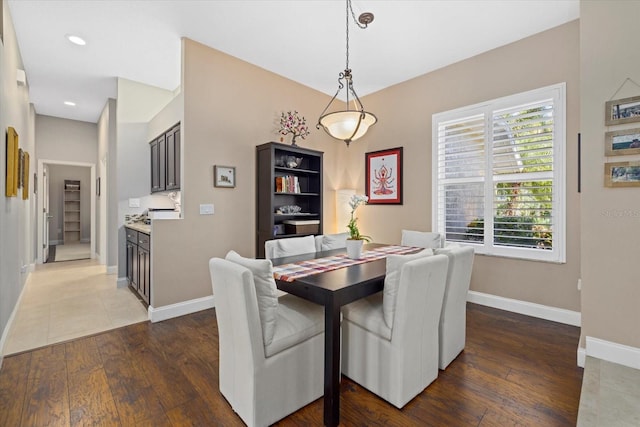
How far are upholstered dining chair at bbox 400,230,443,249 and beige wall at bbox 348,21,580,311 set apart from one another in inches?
29.6

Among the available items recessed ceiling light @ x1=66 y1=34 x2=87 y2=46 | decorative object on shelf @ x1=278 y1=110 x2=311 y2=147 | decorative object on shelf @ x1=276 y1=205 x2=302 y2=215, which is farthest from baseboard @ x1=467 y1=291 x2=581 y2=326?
recessed ceiling light @ x1=66 y1=34 x2=87 y2=46

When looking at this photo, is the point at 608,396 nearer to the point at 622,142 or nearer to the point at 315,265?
the point at 622,142

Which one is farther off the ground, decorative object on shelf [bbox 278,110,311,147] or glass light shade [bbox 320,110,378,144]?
decorative object on shelf [bbox 278,110,311,147]

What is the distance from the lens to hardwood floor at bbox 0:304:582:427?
5.28ft

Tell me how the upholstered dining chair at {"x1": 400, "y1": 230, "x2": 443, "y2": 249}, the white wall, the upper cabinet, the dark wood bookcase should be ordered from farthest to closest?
the dark wood bookcase, the upper cabinet, the upholstered dining chair at {"x1": 400, "y1": 230, "x2": 443, "y2": 249}, the white wall

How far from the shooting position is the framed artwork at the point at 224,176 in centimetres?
338

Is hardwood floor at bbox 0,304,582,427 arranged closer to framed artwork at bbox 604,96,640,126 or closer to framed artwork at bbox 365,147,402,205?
framed artwork at bbox 604,96,640,126

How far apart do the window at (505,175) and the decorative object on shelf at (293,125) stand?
5.99ft

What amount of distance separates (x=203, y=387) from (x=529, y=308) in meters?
3.26

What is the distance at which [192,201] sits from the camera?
3211 millimetres

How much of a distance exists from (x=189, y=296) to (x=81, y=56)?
3285 mm

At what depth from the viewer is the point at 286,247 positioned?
105 inches

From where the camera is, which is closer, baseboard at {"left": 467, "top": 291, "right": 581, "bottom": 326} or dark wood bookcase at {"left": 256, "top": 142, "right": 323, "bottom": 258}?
baseboard at {"left": 467, "top": 291, "right": 581, "bottom": 326}

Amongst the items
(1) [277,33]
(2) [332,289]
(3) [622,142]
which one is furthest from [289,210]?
(3) [622,142]
